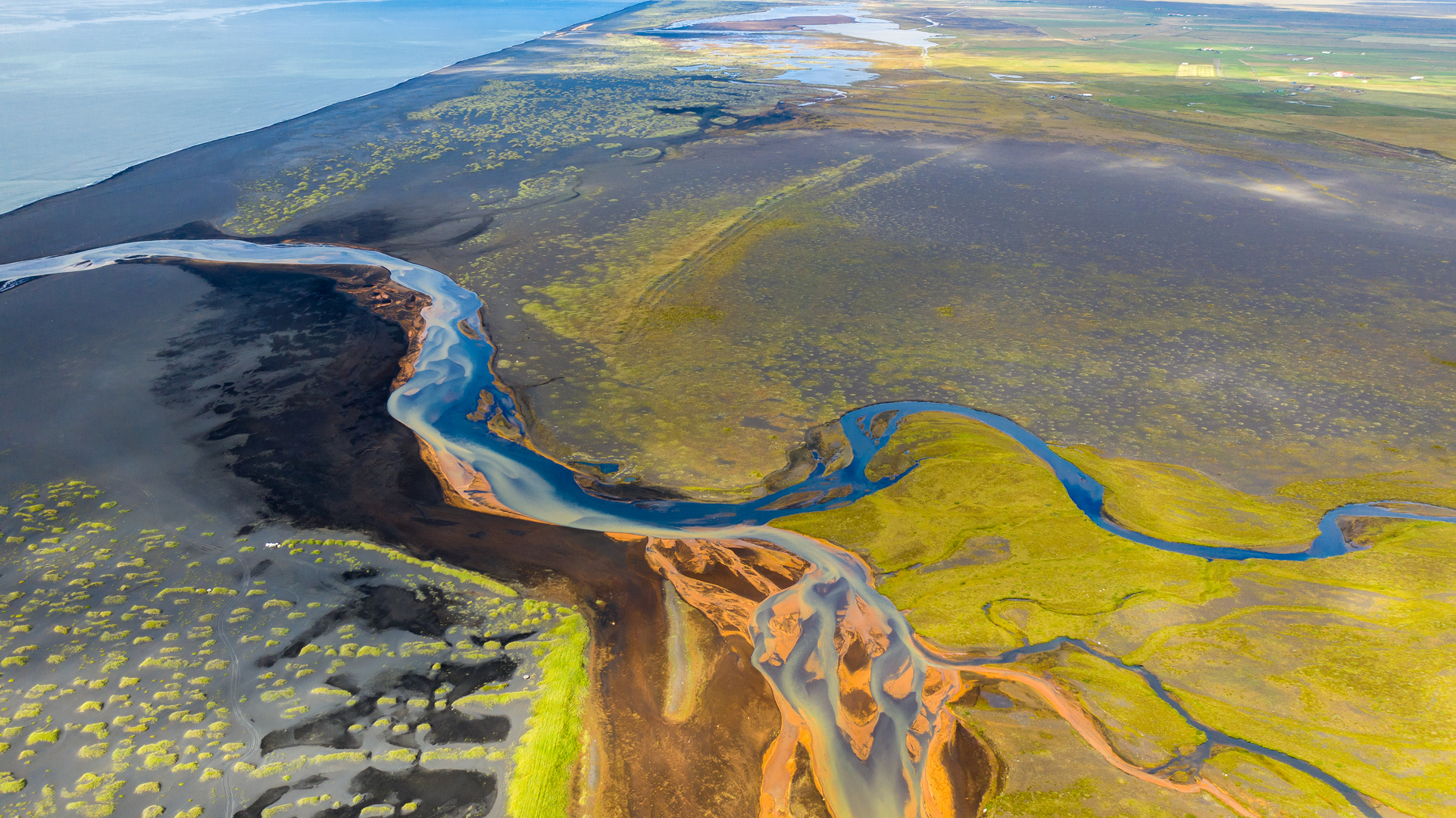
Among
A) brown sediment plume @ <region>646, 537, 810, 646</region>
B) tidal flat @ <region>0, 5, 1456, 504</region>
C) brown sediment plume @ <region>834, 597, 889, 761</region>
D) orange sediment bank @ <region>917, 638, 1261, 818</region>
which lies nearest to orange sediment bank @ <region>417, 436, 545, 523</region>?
tidal flat @ <region>0, 5, 1456, 504</region>

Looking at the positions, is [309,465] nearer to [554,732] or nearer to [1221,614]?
[554,732]

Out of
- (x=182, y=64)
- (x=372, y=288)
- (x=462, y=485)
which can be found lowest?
(x=462, y=485)

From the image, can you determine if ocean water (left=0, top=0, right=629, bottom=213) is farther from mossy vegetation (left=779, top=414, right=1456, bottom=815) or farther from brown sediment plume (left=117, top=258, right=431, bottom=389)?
mossy vegetation (left=779, top=414, right=1456, bottom=815)

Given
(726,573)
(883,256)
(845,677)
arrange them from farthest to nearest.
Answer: (883,256), (726,573), (845,677)

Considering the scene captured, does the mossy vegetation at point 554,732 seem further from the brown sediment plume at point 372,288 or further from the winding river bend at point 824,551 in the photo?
the brown sediment plume at point 372,288

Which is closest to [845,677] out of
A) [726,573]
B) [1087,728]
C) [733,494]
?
[726,573]

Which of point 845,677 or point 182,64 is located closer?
point 845,677

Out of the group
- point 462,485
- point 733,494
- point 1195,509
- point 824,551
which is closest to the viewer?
point 824,551
